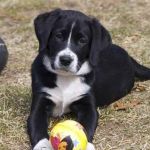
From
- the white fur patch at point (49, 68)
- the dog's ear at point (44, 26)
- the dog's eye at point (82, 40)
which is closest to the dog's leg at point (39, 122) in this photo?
the white fur patch at point (49, 68)

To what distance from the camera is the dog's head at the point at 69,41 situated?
196 inches

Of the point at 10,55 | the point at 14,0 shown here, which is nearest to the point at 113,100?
the point at 10,55

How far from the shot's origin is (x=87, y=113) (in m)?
5.27

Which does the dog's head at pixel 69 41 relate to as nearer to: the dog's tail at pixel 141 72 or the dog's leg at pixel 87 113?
the dog's leg at pixel 87 113

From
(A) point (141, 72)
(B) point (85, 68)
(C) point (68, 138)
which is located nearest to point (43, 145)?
(C) point (68, 138)

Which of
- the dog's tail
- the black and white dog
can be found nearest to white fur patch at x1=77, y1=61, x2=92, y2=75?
the black and white dog

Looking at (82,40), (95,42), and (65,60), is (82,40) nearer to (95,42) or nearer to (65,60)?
(95,42)

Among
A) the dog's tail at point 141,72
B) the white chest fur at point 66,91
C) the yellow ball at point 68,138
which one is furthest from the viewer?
the dog's tail at point 141,72

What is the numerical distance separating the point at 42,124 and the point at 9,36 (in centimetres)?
A: 359

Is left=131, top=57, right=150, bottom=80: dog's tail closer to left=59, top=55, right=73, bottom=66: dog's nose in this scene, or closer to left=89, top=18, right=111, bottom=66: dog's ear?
left=89, top=18, right=111, bottom=66: dog's ear

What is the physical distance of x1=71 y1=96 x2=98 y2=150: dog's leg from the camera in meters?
5.10

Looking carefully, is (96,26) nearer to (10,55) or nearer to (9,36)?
(10,55)

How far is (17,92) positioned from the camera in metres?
6.18

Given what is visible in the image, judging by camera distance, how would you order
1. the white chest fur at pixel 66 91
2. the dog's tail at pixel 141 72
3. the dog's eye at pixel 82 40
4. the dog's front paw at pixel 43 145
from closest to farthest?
the dog's front paw at pixel 43 145 < the dog's eye at pixel 82 40 < the white chest fur at pixel 66 91 < the dog's tail at pixel 141 72
